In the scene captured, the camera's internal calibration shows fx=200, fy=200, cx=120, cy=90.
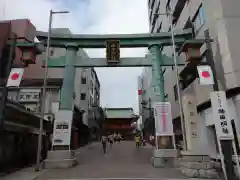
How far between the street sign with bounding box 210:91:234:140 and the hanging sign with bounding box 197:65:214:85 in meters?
0.83

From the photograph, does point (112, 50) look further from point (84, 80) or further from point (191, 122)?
point (84, 80)

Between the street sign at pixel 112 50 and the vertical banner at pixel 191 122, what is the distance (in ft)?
18.8

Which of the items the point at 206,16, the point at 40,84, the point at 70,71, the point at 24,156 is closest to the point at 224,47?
the point at 206,16

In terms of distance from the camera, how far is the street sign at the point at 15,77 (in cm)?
997

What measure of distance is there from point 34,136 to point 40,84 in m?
8.99

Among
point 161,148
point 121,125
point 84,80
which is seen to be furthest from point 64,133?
point 121,125

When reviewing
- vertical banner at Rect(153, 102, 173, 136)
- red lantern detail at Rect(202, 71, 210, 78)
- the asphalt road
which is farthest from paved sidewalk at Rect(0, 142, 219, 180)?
red lantern detail at Rect(202, 71, 210, 78)

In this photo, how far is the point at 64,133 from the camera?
496 inches

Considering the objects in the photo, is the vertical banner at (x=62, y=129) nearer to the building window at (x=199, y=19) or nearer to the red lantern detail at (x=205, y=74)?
the red lantern detail at (x=205, y=74)

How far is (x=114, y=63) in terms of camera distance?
565 inches

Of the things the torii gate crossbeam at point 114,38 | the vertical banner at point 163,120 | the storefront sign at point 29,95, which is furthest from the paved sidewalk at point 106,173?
the storefront sign at point 29,95

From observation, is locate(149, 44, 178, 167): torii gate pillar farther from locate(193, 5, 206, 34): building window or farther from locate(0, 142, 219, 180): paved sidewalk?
locate(193, 5, 206, 34): building window

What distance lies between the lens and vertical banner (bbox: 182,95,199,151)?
1071cm

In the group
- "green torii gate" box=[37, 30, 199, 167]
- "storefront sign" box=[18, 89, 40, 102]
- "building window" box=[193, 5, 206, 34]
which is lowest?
"storefront sign" box=[18, 89, 40, 102]
